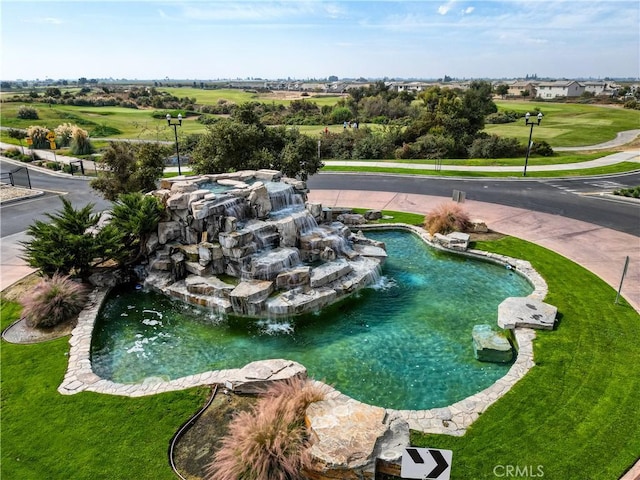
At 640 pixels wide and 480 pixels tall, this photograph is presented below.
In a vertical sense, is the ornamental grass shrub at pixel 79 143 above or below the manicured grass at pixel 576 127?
below

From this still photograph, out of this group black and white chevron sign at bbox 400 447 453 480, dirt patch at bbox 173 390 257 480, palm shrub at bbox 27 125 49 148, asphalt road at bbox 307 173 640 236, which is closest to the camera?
black and white chevron sign at bbox 400 447 453 480

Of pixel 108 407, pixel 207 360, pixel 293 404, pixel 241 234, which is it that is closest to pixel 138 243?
pixel 241 234

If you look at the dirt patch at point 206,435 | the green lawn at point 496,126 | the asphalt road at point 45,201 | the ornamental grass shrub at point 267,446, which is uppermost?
the green lawn at point 496,126

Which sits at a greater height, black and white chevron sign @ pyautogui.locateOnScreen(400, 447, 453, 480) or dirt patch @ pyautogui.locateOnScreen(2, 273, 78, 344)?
black and white chevron sign @ pyautogui.locateOnScreen(400, 447, 453, 480)

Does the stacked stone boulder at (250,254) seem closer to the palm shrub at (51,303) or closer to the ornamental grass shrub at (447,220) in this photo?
the palm shrub at (51,303)

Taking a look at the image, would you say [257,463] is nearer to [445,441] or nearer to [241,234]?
[445,441]

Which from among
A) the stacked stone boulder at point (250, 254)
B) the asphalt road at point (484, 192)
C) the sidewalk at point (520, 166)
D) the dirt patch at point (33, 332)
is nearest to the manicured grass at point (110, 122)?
the asphalt road at point (484, 192)

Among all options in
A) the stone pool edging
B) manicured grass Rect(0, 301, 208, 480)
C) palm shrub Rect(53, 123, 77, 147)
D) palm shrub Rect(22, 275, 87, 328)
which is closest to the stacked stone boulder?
palm shrub Rect(22, 275, 87, 328)

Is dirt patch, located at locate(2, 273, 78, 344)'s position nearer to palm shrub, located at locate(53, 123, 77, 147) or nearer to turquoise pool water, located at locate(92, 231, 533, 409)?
turquoise pool water, located at locate(92, 231, 533, 409)
